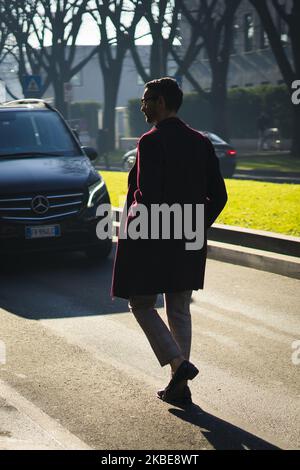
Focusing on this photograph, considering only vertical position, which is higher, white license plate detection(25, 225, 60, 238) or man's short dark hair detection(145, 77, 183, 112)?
man's short dark hair detection(145, 77, 183, 112)

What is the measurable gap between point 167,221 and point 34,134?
Result: 7.03 m

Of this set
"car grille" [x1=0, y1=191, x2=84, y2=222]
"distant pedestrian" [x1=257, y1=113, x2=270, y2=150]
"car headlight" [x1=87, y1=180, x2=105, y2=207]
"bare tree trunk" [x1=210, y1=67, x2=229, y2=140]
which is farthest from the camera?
→ "distant pedestrian" [x1=257, y1=113, x2=270, y2=150]

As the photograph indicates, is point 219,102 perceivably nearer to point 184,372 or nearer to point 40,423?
point 184,372

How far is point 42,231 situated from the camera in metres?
10.9

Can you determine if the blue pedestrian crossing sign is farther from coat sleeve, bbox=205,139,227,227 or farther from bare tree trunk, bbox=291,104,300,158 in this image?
coat sleeve, bbox=205,139,227,227

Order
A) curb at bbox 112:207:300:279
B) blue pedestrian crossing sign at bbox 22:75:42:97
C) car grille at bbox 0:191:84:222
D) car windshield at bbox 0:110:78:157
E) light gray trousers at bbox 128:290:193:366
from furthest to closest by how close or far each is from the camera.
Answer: blue pedestrian crossing sign at bbox 22:75:42:97
car windshield at bbox 0:110:78:157
car grille at bbox 0:191:84:222
curb at bbox 112:207:300:279
light gray trousers at bbox 128:290:193:366

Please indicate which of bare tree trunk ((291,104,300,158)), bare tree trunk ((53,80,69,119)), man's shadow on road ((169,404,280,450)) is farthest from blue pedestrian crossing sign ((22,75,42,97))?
bare tree trunk ((53,80,69,119))

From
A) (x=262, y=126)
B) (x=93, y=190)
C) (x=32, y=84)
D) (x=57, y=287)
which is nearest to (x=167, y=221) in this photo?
(x=57, y=287)

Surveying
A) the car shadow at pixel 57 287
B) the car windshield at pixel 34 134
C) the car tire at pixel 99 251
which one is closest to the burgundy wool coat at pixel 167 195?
the car shadow at pixel 57 287

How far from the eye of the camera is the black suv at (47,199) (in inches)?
425

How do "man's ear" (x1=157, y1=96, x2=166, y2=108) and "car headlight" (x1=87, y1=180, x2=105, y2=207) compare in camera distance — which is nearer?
"man's ear" (x1=157, y1=96, x2=166, y2=108)

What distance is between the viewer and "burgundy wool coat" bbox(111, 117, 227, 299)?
221 inches

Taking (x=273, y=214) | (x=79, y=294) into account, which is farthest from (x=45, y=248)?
(x=273, y=214)
